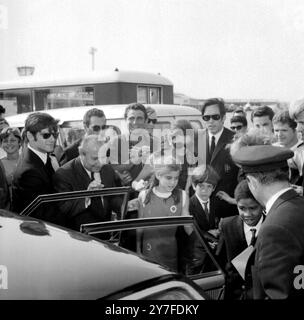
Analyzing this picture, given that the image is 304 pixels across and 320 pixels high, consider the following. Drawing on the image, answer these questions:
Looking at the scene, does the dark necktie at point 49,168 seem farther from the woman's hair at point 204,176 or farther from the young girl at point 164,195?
the woman's hair at point 204,176

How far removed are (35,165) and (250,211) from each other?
5.36 ft

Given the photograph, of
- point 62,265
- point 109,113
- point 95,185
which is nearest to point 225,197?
point 95,185

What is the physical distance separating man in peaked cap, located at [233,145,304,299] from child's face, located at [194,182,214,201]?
1435mm

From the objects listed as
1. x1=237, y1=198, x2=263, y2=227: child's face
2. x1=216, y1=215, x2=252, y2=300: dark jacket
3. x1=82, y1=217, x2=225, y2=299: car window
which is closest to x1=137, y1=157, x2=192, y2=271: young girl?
x1=216, y1=215, x2=252, y2=300: dark jacket

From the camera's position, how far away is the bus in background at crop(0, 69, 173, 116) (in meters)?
9.64

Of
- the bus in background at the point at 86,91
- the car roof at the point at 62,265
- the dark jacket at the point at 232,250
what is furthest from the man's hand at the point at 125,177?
the bus in background at the point at 86,91

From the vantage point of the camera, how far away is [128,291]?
1680 mm

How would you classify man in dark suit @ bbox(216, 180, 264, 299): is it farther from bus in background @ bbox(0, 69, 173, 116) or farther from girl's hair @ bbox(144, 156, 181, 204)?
bus in background @ bbox(0, 69, 173, 116)

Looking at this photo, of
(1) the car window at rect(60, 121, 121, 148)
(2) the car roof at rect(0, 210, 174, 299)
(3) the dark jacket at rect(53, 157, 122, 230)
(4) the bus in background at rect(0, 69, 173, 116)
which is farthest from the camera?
(4) the bus in background at rect(0, 69, 173, 116)

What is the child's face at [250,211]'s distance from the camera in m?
2.79

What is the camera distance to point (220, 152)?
3.93 metres

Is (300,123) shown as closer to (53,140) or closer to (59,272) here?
(53,140)
